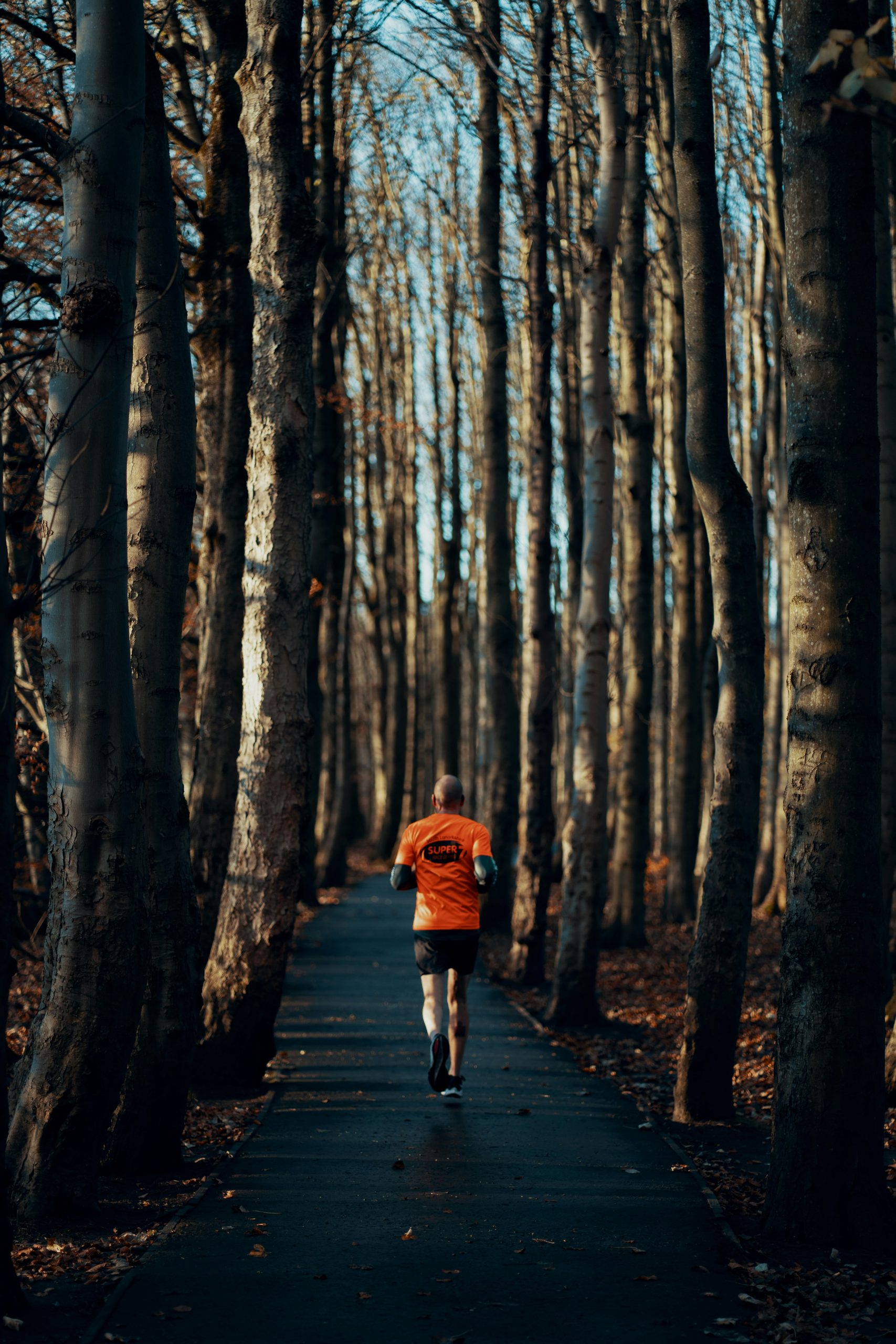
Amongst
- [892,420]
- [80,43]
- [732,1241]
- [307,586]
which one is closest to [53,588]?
[80,43]

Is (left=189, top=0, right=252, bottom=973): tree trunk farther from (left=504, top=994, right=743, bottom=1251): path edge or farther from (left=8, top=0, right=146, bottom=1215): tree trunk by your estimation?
(left=8, top=0, right=146, bottom=1215): tree trunk

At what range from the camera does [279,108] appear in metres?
8.24

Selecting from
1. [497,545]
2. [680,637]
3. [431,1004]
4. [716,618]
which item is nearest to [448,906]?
[431,1004]

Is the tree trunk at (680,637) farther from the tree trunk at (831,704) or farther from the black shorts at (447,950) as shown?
the tree trunk at (831,704)

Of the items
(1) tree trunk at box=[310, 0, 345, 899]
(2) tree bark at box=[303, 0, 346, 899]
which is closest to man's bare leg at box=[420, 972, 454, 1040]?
(1) tree trunk at box=[310, 0, 345, 899]

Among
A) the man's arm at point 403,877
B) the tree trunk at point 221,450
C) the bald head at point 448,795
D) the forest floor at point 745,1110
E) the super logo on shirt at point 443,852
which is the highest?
the tree trunk at point 221,450

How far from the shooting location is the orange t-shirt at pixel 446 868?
787 cm

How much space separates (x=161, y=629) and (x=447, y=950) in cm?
288

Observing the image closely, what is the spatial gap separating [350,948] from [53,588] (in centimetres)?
1277

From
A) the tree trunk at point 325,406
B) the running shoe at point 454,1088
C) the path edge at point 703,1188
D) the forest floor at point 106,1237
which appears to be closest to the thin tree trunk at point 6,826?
the forest floor at point 106,1237

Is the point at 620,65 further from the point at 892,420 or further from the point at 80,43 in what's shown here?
the point at 80,43

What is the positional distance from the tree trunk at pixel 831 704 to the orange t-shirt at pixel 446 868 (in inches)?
121

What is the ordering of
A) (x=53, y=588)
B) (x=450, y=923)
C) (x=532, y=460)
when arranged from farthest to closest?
(x=532, y=460) < (x=450, y=923) < (x=53, y=588)

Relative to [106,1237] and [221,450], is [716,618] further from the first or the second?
[106,1237]
